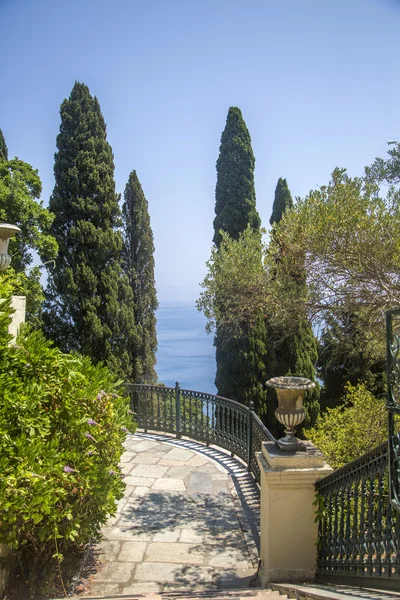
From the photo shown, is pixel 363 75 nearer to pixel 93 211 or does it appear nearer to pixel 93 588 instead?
pixel 93 588

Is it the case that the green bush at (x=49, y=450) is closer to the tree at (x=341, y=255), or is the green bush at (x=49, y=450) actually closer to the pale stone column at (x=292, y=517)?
the pale stone column at (x=292, y=517)

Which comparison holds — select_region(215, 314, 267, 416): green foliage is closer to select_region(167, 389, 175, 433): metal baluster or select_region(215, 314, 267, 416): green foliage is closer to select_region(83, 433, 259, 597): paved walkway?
select_region(167, 389, 175, 433): metal baluster

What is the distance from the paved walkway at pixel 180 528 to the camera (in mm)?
3592

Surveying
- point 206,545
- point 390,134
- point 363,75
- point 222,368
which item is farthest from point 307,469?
point 222,368

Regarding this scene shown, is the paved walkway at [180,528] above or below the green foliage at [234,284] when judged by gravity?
below

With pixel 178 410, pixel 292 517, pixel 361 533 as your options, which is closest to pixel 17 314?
pixel 292 517

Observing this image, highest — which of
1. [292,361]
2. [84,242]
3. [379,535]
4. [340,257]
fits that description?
[84,242]

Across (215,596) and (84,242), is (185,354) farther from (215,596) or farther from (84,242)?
(215,596)

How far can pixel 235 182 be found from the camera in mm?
12758

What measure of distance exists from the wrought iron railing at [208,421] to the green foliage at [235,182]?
6.09 meters

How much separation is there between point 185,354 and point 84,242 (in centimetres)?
2354

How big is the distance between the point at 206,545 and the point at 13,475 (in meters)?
2.58

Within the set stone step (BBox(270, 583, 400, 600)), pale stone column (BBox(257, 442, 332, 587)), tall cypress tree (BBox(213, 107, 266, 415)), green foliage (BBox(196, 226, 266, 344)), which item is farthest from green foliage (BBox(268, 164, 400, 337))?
tall cypress tree (BBox(213, 107, 266, 415))

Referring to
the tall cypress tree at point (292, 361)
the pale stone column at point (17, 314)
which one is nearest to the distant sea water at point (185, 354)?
the tall cypress tree at point (292, 361)
